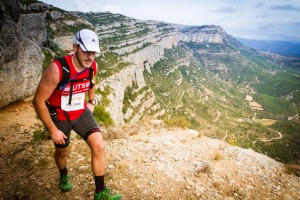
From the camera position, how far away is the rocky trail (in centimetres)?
459

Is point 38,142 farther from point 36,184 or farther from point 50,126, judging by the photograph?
point 50,126

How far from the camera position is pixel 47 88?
124 inches

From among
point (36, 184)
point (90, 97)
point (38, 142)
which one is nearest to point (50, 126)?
point (90, 97)

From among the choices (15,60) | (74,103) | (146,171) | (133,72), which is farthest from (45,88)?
(133,72)

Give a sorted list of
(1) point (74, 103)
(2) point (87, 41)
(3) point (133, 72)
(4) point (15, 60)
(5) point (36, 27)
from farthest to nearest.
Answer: (3) point (133, 72) < (5) point (36, 27) < (4) point (15, 60) < (1) point (74, 103) < (2) point (87, 41)

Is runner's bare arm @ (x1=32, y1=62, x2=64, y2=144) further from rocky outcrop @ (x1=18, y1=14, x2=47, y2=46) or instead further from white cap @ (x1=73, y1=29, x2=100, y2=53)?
rocky outcrop @ (x1=18, y1=14, x2=47, y2=46)

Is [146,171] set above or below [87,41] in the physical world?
below

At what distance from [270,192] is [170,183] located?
256 cm

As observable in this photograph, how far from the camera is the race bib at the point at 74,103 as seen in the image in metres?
3.61

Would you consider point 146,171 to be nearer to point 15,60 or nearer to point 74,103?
point 74,103

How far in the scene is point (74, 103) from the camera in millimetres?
3760

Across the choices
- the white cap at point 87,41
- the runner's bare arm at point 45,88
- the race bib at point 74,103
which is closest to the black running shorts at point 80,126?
the race bib at point 74,103

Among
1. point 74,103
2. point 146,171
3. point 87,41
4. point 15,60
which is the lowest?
point 146,171

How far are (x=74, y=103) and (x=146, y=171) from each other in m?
2.72
